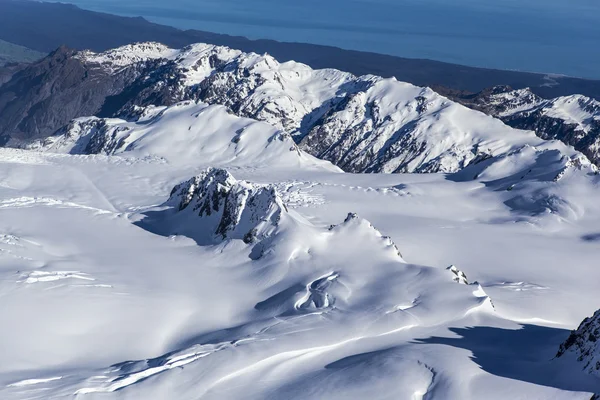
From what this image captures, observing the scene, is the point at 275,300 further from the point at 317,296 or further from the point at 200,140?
the point at 200,140

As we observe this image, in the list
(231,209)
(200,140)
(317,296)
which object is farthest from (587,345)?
(200,140)

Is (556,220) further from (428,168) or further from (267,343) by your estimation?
(428,168)

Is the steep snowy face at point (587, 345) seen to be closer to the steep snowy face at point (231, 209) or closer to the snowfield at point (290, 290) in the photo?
the snowfield at point (290, 290)

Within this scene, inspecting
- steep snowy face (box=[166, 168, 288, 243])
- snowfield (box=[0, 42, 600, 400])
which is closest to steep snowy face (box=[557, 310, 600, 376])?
snowfield (box=[0, 42, 600, 400])

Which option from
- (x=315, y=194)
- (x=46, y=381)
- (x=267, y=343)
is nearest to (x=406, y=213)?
(x=315, y=194)

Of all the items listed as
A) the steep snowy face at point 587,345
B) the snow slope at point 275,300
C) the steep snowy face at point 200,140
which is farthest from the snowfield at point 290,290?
the steep snowy face at point 200,140
